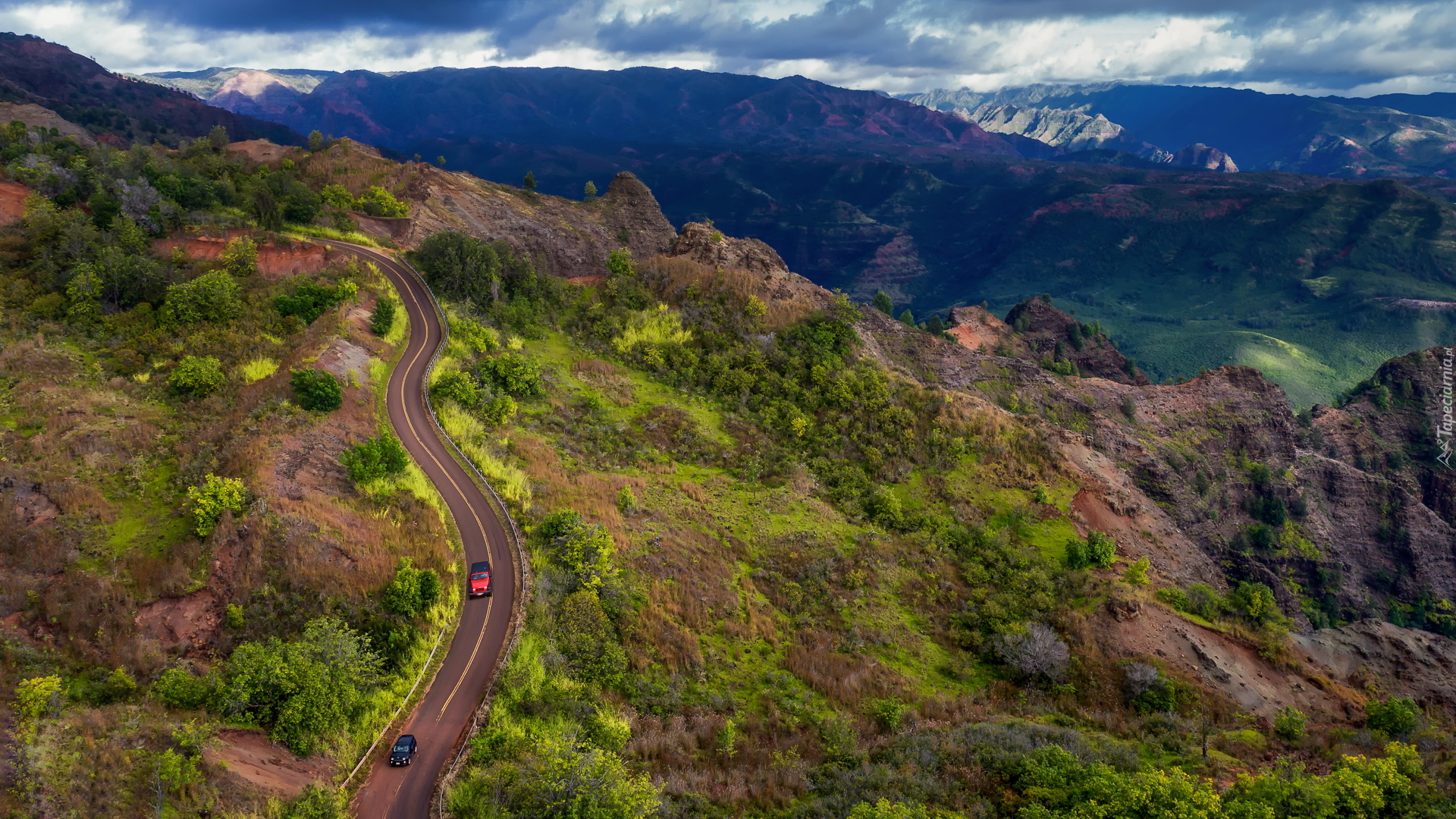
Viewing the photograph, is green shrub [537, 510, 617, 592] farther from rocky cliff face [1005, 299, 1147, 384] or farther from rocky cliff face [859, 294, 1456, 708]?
rocky cliff face [1005, 299, 1147, 384]

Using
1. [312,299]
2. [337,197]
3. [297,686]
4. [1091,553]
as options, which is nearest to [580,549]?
[297,686]

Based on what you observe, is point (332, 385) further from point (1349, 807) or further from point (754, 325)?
point (1349, 807)

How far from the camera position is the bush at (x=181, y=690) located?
21.3 meters

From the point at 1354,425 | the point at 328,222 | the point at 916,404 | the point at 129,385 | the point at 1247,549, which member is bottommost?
the point at 1247,549

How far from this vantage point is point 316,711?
70.9 feet

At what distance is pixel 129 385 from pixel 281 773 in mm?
29727

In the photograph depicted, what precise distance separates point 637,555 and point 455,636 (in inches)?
371

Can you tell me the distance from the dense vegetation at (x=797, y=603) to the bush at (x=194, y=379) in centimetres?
1176

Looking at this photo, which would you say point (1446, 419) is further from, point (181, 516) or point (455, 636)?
point (181, 516)

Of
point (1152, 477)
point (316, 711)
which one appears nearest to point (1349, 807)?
point (316, 711)

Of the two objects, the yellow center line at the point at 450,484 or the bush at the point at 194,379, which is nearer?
the yellow center line at the point at 450,484

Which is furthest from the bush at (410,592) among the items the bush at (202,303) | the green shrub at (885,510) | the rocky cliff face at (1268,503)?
the rocky cliff face at (1268,503)

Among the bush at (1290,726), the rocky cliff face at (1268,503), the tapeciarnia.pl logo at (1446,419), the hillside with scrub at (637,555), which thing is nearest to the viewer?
the hillside with scrub at (637,555)

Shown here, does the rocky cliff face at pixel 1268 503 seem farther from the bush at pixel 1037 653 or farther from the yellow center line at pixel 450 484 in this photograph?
the yellow center line at pixel 450 484
